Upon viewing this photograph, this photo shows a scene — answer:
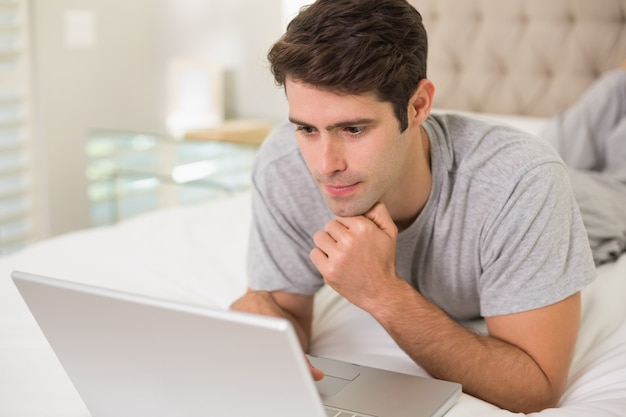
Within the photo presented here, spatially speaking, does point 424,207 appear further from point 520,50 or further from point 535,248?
point 520,50

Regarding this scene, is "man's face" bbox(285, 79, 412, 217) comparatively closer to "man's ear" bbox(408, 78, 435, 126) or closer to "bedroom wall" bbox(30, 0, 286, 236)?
"man's ear" bbox(408, 78, 435, 126)

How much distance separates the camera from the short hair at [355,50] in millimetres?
1148

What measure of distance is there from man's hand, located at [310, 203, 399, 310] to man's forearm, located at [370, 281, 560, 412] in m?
0.03

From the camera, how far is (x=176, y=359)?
872 mm

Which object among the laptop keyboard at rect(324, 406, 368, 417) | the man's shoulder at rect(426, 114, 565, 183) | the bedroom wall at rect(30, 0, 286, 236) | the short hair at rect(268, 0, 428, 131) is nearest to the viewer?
the laptop keyboard at rect(324, 406, 368, 417)

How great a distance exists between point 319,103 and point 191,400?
469 millimetres

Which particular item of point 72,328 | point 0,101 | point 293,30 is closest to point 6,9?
point 0,101

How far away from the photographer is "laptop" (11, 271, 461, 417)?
31.4 inches

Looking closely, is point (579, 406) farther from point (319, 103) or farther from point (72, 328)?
point (72, 328)

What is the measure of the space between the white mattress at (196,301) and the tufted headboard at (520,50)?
1.02m

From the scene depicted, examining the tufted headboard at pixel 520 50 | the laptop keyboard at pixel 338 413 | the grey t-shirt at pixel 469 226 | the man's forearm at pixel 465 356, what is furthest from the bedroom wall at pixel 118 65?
the laptop keyboard at pixel 338 413

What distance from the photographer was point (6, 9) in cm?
298

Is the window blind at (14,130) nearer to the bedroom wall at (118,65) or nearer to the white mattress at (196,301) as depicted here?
the bedroom wall at (118,65)

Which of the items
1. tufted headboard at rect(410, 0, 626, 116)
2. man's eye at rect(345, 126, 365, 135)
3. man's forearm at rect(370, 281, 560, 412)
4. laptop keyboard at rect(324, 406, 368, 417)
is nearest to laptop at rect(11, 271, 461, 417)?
laptop keyboard at rect(324, 406, 368, 417)
